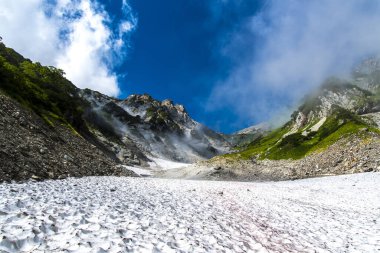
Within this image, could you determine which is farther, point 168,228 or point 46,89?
point 46,89

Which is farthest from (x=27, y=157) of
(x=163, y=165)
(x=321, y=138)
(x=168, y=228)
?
(x=321, y=138)

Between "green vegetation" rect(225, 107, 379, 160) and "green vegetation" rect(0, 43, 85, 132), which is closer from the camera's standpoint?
"green vegetation" rect(0, 43, 85, 132)

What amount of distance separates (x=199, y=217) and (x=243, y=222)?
2656mm

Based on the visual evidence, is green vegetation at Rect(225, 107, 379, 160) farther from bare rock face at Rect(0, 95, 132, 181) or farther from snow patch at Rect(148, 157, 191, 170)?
bare rock face at Rect(0, 95, 132, 181)

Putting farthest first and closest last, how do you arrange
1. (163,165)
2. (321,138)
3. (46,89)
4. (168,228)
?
1. (163,165)
2. (321,138)
3. (46,89)
4. (168,228)

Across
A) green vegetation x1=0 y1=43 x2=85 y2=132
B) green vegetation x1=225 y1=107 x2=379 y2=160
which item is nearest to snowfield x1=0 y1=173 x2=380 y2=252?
green vegetation x1=0 y1=43 x2=85 y2=132

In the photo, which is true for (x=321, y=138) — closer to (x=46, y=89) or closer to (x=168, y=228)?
(x=46, y=89)

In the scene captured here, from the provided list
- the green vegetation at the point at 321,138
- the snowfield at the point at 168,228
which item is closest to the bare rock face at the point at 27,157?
the snowfield at the point at 168,228

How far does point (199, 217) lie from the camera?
17094 mm

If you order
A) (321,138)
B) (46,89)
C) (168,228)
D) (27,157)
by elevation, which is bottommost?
(168,228)

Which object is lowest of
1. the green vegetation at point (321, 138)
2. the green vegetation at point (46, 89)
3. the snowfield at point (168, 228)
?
the snowfield at point (168, 228)

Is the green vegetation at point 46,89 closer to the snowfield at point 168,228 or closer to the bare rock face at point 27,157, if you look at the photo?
the bare rock face at point 27,157

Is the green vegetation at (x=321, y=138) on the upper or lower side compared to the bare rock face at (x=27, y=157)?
upper

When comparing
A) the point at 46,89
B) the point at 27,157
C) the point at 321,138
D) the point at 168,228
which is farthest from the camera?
the point at 321,138
